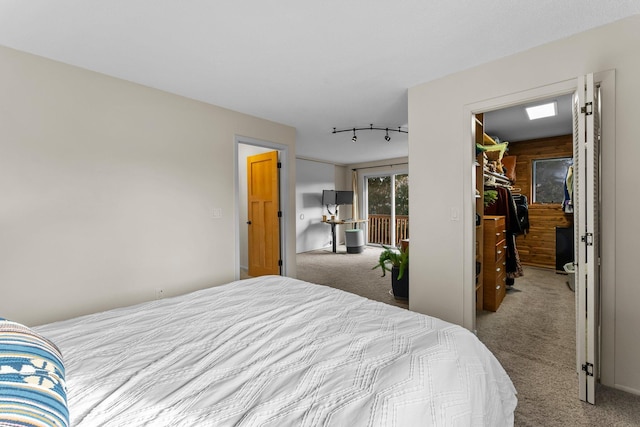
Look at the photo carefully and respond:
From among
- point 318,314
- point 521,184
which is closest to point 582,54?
point 318,314

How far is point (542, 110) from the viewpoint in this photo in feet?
12.3

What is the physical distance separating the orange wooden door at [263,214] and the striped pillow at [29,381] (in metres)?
3.37

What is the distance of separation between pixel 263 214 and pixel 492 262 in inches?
124

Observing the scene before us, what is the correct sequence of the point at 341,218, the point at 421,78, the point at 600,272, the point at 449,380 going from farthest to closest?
the point at 341,218
the point at 421,78
the point at 600,272
the point at 449,380

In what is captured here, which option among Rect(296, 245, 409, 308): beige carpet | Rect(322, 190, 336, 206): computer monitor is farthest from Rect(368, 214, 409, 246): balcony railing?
Rect(322, 190, 336, 206): computer monitor

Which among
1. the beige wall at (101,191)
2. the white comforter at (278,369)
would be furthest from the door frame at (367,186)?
the white comforter at (278,369)

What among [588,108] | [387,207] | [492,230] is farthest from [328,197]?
[588,108]

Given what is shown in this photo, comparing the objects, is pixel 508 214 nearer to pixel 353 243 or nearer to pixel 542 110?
pixel 542 110

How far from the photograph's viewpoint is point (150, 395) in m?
0.94

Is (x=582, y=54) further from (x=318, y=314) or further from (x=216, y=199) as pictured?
(x=216, y=199)

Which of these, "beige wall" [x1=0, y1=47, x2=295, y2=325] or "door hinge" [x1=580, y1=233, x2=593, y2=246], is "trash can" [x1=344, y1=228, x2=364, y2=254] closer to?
"beige wall" [x1=0, y1=47, x2=295, y2=325]

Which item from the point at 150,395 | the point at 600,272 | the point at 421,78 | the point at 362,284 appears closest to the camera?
the point at 150,395

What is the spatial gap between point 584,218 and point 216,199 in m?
3.18

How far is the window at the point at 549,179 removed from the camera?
5.18 m
